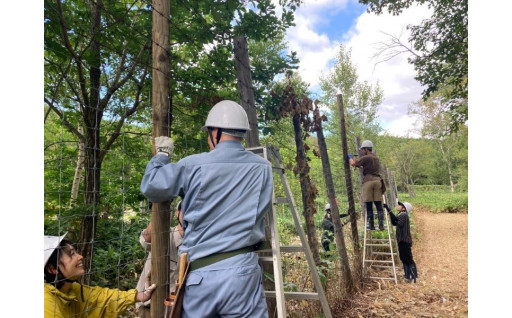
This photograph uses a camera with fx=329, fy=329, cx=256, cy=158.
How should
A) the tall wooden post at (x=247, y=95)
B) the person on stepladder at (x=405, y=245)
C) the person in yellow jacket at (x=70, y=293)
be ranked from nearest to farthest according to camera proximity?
the person in yellow jacket at (x=70, y=293) < the tall wooden post at (x=247, y=95) < the person on stepladder at (x=405, y=245)

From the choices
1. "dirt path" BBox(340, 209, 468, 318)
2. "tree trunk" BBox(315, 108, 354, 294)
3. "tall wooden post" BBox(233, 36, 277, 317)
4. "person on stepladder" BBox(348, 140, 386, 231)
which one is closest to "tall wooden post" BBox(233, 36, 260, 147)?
"tall wooden post" BBox(233, 36, 277, 317)

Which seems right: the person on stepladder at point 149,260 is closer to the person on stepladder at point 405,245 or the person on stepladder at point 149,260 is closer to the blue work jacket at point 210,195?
the blue work jacket at point 210,195

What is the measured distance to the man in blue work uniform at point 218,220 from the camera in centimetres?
190

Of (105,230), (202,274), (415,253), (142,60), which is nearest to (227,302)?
(202,274)

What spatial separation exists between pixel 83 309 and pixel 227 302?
109cm

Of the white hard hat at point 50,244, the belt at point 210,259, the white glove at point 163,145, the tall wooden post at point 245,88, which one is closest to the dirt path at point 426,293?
the tall wooden post at point 245,88

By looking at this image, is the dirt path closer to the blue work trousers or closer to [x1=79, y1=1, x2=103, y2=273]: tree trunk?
the blue work trousers

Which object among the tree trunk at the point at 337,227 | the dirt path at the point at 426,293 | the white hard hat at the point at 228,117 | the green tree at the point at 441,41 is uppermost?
the green tree at the point at 441,41

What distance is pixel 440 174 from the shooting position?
135 ft

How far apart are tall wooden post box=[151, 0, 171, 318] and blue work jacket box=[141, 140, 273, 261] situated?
0.83ft

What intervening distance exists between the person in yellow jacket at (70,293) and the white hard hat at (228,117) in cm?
118

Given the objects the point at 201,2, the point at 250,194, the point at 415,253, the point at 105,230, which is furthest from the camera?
the point at 415,253

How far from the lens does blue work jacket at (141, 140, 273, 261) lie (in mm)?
1947

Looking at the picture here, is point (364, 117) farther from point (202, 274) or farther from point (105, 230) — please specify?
point (202, 274)
